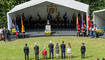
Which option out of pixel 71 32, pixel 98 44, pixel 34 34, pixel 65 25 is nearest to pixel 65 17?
pixel 65 25

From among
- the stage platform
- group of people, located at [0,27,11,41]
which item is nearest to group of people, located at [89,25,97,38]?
the stage platform

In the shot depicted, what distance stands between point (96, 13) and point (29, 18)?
10.4 metres

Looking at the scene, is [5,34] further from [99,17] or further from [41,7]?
[99,17]

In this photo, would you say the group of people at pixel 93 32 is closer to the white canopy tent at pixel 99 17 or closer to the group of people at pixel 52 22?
the white canopy tent at pixel 99 17

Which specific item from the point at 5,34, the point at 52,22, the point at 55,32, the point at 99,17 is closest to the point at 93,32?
the point at 99,17

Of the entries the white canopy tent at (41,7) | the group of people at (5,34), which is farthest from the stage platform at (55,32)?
the group of people at (5,34)

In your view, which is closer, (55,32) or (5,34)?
(5,34)

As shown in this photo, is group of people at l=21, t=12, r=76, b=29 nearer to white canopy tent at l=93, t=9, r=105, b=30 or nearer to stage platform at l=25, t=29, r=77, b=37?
stage platform at l=25, t=29, r=77, b=37

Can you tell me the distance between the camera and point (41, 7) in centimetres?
3541

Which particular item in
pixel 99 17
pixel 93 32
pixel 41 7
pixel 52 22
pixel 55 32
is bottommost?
pixel 55 32

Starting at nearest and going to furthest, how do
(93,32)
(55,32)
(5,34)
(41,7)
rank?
(5,34) → (93,32) → (55,32) → (41,7)

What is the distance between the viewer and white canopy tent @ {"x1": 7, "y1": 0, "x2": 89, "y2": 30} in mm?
30672

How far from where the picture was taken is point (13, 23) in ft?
105

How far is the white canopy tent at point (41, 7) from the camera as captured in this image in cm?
3067
